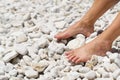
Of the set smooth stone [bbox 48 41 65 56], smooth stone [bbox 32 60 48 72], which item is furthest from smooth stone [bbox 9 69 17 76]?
smooth stone [bbox 48 41 65 56]

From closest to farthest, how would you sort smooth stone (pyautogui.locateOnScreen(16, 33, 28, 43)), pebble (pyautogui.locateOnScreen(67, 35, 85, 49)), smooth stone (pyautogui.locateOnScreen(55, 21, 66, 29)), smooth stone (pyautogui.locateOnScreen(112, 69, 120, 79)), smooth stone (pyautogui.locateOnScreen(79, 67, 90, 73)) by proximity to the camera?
smooth stone (pyautogui.locateOnScreen(112, 69, 120, 79)) < smooth stone (pyautogui.locateOnScreen(79, 67, 90, 73)) < pebble (pyautogui.locateOnScreen(67, 35, 85, 49)) < smooth stone (pyautogui.locateOnScreen(16, 33, 28, 43)) < smooth stone (pyautogui.locateOnScreen(55, 21, 66, 29))

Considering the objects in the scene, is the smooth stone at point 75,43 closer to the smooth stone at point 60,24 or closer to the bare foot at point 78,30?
the bare foot at point 78,30

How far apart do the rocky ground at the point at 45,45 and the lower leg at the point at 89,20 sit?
39 mm

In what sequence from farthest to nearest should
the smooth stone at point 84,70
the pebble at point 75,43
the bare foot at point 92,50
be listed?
1. the pebble at point 75,43
2. the bare foot at point 92,50
3. the smooth stone at point 84,70

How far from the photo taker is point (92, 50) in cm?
258

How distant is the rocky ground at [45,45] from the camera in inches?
96.7

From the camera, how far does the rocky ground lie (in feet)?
8.06

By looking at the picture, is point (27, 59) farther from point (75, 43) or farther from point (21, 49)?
point (75, 43)

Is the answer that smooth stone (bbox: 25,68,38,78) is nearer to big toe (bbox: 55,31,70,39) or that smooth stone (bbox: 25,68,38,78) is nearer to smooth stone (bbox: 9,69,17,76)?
smooth stone (bbox: 9,69,17,76)

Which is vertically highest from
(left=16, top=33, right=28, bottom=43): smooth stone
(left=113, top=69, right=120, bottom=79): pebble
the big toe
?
(left=16, top=33, right=28, bottom=43): smooth stone

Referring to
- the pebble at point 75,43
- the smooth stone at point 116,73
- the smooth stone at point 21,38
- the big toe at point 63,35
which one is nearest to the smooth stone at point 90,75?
the smooth stone at point 116,73

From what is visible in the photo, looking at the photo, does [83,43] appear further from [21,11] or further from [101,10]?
[21,11]

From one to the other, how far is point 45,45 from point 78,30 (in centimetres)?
23

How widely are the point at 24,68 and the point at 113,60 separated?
0.51m
